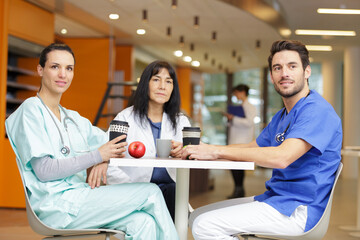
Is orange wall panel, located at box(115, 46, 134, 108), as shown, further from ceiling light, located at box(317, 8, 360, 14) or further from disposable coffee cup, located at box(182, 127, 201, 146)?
disposable coffee cup, located at box(182, 127, 201, 146)

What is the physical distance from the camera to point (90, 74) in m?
8.34

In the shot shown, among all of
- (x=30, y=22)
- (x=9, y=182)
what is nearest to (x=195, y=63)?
(x=30, y=22)

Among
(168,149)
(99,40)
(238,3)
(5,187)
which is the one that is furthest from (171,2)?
(168,149)

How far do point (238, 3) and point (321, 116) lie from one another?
19.0 feet

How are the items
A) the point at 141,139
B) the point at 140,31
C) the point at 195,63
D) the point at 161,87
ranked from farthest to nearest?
the point at 195,63
the point at 140,31
the point at 161,87
the point at 141,139

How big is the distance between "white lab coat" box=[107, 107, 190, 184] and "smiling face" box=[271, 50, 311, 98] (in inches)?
28.8

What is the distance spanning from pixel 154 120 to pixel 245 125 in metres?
4.51

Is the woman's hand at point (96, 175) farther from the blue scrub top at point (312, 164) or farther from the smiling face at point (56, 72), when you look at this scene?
the blue scrub top at point (312, 164)

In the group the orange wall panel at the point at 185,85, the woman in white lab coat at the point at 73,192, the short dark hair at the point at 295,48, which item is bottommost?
the woman in white lab coat at the point at 73,192

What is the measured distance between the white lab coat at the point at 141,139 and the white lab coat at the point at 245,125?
441 cm

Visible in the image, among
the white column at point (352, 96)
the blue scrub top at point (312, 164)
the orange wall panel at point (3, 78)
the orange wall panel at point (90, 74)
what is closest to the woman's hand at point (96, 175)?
the blue scrub top at point (312, 164)

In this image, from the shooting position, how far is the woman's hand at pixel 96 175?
216 cm

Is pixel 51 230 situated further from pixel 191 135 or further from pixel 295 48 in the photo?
pixel 295 48

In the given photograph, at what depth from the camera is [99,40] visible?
880cm
